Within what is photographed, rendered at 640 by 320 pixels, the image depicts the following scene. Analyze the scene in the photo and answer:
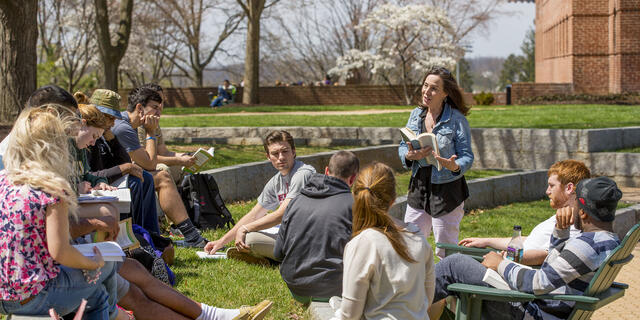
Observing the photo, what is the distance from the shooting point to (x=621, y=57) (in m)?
29.6

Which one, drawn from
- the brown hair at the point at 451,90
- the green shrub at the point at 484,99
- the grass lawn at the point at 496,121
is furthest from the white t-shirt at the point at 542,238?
the green shrub at the point at 484,99

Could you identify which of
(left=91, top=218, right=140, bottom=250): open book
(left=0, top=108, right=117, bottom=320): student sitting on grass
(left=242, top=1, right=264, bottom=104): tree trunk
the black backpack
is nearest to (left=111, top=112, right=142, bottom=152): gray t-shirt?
the black backpack

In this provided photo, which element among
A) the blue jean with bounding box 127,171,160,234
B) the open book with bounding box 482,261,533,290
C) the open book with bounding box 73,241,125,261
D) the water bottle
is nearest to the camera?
the open book with bounding box 73,241,125,261

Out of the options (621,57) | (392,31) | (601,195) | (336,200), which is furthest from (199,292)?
(392,31)

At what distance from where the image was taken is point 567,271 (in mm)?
3893

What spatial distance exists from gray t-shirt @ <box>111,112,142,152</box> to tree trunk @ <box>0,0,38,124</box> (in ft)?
18.0

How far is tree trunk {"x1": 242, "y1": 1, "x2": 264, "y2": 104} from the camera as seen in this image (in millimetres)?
31297

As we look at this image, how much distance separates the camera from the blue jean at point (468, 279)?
410 centimetres

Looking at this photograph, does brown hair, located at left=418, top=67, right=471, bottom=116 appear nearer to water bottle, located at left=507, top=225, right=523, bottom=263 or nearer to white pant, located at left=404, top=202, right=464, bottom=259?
white pant, located at left=404, top=202, right=464, bottom=259

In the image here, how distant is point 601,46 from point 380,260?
98.6ft

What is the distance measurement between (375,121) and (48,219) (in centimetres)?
1477

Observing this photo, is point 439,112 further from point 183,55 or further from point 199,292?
point 183,55

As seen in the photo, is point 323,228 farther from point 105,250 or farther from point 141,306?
point 105,250

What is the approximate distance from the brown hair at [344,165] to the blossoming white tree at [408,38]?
105 feet
